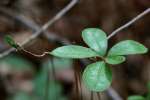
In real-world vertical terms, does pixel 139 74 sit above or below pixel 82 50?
above

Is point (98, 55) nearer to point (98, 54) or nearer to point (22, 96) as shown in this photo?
point (98, 54)

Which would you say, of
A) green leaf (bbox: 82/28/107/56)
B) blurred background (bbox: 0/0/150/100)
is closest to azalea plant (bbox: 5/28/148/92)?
green leaf (bbox: 82/28/107/56)

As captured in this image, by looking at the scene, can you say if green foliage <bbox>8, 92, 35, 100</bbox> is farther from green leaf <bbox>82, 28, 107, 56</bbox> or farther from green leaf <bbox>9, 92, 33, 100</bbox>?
green leaf <bbox>82, 28, 107, 56</bbox>

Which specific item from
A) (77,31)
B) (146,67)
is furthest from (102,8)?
(146,67)

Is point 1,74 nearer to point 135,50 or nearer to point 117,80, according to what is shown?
point 117,80

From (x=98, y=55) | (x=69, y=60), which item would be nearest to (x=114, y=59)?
(x=98, y=55)

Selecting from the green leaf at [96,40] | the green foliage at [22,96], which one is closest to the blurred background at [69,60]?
the green foliage at [22,96]

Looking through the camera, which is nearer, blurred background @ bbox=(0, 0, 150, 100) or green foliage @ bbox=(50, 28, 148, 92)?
green foliage @ bbox=(50, 28, 148, 92)

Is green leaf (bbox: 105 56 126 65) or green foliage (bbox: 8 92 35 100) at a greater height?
green foliage (bbox: 8 92 35 100)
